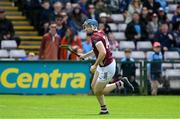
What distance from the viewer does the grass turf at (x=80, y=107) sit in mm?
16000

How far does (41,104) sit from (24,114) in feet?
11.9

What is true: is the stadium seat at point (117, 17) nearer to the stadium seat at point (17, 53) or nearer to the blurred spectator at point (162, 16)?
the blurred spectator at point (162, 16)

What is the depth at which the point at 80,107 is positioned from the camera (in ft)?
61.2

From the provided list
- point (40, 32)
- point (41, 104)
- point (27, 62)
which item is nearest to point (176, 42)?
point (40, 32)

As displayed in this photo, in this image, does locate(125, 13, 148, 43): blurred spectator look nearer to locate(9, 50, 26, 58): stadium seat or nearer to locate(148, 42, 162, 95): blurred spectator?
locate(148, 42, 162, 95): blurred spectator

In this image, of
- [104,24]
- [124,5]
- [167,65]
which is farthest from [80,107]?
[124,5]

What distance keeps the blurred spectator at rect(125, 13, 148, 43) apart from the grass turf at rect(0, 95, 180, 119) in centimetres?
435

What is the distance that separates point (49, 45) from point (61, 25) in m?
1.74

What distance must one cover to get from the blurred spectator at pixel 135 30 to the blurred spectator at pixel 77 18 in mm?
1820

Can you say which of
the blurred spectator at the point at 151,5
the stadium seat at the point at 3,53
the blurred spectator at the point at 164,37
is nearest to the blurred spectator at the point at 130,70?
the blurred spectator at the point at 164,37

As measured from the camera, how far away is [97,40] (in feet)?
53.1

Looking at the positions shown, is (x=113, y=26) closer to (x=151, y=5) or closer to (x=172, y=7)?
(x=151, y=5)

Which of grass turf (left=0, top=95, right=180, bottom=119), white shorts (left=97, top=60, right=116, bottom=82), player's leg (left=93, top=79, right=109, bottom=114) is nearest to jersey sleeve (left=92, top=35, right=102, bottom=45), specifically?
white shorts (left=97, top=60, right=116, bottom=82)

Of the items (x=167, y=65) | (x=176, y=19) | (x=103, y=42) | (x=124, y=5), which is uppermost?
(x=103, y=42)
